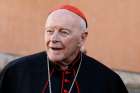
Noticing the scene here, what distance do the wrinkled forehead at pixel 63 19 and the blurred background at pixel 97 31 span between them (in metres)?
4.50

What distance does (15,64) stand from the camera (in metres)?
5.48

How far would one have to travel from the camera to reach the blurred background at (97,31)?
32.4 feet

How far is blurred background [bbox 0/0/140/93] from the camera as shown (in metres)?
9.88

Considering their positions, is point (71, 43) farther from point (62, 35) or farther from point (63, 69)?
point (63, 69)

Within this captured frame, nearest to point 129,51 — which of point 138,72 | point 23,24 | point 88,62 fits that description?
point 138,72

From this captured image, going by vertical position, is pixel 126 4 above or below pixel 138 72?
above

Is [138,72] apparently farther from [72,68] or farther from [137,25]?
[72,68]

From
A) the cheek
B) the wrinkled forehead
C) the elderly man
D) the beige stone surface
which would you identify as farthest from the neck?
the beige stone surface

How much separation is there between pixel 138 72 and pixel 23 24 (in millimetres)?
2195

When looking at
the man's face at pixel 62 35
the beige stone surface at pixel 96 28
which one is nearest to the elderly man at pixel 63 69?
the man's face at pixel 62 35

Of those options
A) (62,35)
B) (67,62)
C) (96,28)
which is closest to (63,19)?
(62,35)

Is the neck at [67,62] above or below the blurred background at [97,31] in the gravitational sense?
above

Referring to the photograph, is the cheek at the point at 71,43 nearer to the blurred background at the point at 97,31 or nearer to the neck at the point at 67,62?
the neck at the point at 67,62

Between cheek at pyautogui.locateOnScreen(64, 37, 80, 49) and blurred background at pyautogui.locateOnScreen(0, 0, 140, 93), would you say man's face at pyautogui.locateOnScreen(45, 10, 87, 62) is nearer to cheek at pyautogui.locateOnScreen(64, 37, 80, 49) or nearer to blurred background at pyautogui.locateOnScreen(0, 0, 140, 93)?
cheek at pyautogui.locateOnScreen(64, 37, 80, 49)
